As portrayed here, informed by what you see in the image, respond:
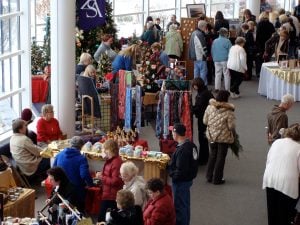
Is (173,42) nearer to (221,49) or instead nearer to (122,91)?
(221,49)

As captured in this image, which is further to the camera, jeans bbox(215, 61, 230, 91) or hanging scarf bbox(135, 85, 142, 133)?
jeans bbox(215, 61, 230, 91)

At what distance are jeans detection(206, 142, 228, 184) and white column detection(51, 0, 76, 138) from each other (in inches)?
85.3

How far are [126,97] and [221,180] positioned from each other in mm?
2069

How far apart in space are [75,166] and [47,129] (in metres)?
2.01

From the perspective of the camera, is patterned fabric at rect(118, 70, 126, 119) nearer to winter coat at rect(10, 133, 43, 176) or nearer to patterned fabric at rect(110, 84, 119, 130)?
patterned fabric at rect(110, 84, 119, 130)

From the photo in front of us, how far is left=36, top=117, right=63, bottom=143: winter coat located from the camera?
9055 millimetres

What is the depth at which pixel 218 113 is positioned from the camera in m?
8.47

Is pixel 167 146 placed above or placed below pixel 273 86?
below

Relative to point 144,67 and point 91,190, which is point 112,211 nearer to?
point 91,190

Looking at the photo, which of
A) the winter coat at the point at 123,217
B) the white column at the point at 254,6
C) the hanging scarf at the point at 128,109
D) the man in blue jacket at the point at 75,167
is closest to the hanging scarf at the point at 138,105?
the hanging scarf at the point at 128,109

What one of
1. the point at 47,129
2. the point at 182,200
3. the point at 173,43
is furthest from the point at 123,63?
the point at 182,200

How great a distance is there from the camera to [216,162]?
873cm

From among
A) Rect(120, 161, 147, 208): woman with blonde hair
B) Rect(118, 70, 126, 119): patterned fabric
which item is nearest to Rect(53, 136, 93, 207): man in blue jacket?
Rect(120, 161, 147, 208): woman with blonde hair

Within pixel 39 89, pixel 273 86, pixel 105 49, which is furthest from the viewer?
pixel 273 86
